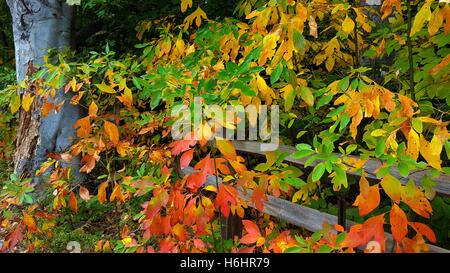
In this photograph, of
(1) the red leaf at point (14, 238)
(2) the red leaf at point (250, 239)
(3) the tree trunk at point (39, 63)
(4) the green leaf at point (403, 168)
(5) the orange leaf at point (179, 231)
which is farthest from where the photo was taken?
(3) the tree trunk at point (39, 63)

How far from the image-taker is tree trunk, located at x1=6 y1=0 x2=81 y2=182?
4.62m

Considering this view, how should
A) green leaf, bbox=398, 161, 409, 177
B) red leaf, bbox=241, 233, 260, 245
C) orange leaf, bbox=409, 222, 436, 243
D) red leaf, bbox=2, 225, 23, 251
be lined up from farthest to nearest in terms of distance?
red leaf, bbox=2, 225, 23, 251, red leaf, bbox=241, 233, 260, 245, orange leaf, bbox=409, 222, 436, 243, green leaf, bbox=398, 161, 409, 177

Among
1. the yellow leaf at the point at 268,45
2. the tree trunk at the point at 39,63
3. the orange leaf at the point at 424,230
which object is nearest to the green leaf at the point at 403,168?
the orange leaf at the point at 424,230

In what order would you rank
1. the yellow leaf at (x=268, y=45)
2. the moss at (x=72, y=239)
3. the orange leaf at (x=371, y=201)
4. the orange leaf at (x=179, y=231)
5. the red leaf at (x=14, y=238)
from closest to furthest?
the orange leaf at (x=371, y=201) → the yellow leaf at (x=268, y=45) → the orange leaf at (x=179, y=231) → the red leaf at (x=14, y=238) → the moss at (x=72, y=239)

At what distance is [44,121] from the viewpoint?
4.81 m

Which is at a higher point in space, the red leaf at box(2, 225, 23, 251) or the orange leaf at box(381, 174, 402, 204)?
the orange leaf at box(381, 174, 402, 204)

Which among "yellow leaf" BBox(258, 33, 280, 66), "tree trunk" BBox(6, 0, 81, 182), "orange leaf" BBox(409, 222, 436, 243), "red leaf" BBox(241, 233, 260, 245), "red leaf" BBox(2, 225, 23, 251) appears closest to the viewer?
"orange leaf" BBox(409, 222, 436, 243)

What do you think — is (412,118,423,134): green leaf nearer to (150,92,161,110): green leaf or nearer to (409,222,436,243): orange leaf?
(409,222,436,243): orange leaf

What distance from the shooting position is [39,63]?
4594 millimetres

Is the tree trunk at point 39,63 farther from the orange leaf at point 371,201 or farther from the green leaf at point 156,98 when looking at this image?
the orange leaf at point 371,201

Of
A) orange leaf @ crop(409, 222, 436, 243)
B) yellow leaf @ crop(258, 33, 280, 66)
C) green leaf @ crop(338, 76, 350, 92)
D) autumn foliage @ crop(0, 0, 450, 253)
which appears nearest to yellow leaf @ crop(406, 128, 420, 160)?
autumn foliage @ crop(0, 0, 450, 253)

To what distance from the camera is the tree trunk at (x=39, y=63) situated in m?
4.62

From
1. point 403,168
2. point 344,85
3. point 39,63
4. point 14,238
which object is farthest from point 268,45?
point 39,63
